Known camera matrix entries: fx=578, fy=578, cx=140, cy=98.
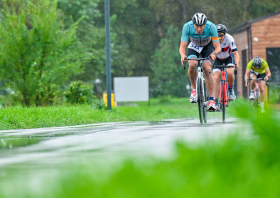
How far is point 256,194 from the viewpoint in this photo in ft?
6.77

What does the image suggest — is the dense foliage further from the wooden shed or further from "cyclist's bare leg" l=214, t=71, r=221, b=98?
the wooden shed

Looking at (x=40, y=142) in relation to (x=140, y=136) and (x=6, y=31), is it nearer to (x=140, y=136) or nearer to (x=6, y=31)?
(x=140, y=136)

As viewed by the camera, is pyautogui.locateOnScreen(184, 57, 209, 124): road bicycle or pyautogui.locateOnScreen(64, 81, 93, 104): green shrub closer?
pyautogui.locateOnScreen(184, 57, 209, 124): road bicycle

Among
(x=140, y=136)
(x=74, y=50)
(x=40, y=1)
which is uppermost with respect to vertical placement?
(x=40, y=1)

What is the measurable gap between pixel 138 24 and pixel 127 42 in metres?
2.06

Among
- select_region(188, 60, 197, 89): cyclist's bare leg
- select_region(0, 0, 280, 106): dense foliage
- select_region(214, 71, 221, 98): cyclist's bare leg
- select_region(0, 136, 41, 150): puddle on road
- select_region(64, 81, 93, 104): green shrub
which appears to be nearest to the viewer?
select_region(0, 136, 41, 150): puddle on road

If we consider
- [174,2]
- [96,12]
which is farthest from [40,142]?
[174,2]

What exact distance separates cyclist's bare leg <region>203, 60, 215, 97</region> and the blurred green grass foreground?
7.75 meters

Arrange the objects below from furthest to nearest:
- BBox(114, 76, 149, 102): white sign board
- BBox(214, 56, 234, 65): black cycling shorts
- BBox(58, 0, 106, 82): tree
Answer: BBox(58, 0, 106, 82): tree → BBox(114, 76, 149, 102): white sign board → BBox(214, 56, 234, 65): black cycling shorts

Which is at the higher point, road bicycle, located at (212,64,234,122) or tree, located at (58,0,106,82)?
tree, located at (58,0,106,82)

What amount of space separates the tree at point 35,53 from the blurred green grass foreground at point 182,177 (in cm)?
1458

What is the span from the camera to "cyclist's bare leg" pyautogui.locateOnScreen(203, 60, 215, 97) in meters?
10.6

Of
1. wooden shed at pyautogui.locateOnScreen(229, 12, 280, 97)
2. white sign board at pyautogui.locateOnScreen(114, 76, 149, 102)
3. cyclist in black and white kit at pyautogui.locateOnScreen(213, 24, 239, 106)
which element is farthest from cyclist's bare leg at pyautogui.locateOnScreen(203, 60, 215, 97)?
wooden shed at pyautogui.locateOnScreen(229, 12, 280, 97)

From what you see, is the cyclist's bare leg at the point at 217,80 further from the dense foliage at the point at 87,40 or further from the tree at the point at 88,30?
the tree at the point at 88,30
